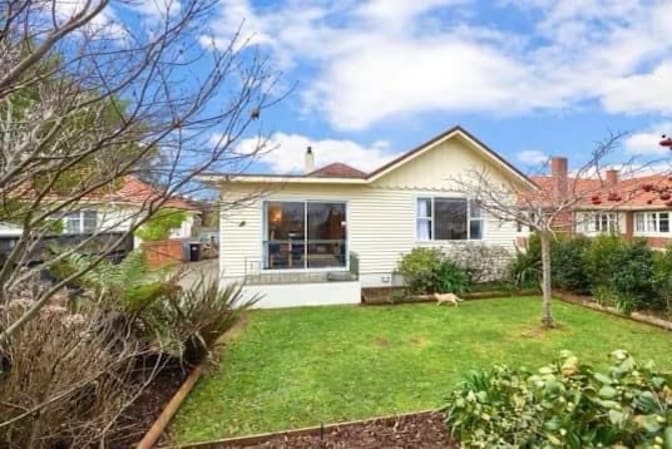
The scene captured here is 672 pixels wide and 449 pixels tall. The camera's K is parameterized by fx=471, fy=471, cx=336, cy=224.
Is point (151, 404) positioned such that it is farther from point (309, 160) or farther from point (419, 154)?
point (309, 160)

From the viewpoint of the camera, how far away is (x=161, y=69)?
8.16 ft

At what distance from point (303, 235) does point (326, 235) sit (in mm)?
685

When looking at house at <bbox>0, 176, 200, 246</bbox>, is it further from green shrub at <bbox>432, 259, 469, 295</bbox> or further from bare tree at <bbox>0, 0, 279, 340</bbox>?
green shrub at <bbox>432, 259, 469, 295</bbox>

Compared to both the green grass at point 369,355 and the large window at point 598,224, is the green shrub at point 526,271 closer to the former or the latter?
the large window at point 598,224

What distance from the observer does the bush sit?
2529 mm

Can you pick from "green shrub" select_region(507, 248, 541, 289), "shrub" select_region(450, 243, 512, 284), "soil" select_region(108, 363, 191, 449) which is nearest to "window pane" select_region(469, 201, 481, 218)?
"shrub" select_region(450, 243, 512, 284)

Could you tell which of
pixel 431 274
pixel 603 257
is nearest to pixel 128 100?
pixel 431 274

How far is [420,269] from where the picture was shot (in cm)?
1289

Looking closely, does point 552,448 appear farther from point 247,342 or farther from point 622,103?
point 622,103

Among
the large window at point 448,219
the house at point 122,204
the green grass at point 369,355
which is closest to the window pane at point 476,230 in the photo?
the large window at point 448,219

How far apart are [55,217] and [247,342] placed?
5.46m

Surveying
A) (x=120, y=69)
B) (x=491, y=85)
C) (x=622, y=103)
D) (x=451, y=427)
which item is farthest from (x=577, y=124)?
(x=120, y=69)

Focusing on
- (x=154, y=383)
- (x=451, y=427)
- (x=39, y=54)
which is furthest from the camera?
A: (x=154, y=383)

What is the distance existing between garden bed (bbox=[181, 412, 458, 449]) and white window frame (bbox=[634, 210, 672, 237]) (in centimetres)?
2555
